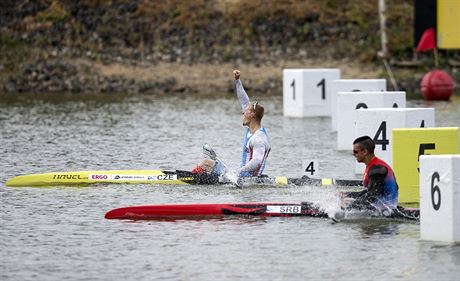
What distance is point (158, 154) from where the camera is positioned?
114 ft

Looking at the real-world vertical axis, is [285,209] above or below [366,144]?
below

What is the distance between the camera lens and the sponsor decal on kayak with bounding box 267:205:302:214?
23.1m

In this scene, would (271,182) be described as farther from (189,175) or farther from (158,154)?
Answer: (158,154)

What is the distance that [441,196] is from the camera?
20.0 m

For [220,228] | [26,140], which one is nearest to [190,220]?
[220,228]

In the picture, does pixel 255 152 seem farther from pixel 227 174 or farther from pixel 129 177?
pixel 129 177

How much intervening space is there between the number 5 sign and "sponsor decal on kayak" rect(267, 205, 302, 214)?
23312 millimetres

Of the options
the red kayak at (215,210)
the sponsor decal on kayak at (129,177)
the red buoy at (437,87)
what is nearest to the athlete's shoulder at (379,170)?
the red kayak at (215,210)

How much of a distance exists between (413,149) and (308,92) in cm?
2259

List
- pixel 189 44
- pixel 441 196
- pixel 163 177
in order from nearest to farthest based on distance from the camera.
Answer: pixel 441 196
pixel 163 177
pixel 189 44

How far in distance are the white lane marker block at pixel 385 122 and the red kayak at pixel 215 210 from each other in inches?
216

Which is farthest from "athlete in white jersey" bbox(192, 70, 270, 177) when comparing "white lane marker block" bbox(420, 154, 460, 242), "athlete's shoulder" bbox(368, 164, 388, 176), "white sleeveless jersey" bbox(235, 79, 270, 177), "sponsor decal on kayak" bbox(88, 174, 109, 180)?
"white lane marker block" bbox(420, 154, 460, 242)

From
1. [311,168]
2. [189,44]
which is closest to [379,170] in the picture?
[311,168]

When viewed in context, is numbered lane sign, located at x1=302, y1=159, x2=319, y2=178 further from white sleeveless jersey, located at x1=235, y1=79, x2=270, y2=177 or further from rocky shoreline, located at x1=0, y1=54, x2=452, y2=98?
rocky shoreline, located at x1=0, y1=54, x2=452, y2=98
